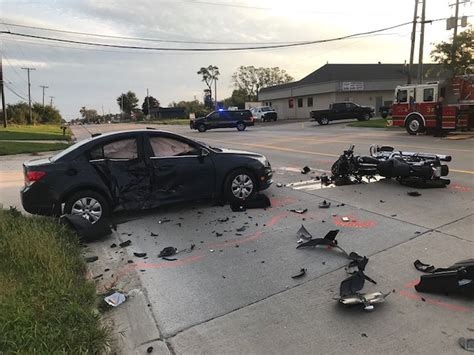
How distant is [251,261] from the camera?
523 cm

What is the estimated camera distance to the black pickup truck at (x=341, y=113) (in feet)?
132

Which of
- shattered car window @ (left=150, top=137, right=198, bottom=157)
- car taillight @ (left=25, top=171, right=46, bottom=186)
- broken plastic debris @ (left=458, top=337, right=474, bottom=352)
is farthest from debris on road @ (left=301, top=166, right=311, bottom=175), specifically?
broken plastic debris @ (left=458, top=337, right=474, bottom=352)

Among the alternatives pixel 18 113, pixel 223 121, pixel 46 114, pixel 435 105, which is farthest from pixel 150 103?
pixel 435 105

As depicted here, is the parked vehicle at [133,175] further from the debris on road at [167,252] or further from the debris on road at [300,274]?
the debris on road at [300,274]

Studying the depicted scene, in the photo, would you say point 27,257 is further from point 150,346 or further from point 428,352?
point 428,352

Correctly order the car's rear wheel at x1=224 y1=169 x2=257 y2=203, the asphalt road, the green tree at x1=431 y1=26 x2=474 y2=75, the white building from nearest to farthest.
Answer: the asphalt road → the car's rear wheel at x1=224 y1=169 x2=257 y2=203 → the green tree at x1=431 y1=26 x2=474 y2=75 → the white building

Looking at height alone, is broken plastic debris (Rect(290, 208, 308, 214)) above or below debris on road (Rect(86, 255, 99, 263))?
above

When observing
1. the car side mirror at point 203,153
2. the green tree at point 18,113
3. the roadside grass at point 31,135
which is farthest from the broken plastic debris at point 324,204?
the green tree at point 18,113

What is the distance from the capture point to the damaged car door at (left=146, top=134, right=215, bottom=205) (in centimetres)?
727

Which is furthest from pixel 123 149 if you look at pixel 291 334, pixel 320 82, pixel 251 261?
pixel 320 82

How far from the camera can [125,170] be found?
7008mm

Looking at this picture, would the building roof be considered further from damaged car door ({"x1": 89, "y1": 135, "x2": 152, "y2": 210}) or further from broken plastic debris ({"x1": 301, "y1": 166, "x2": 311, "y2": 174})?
damaged car door ({"x1": 89, "y1": 135, "x2": 152, "y2": 210})

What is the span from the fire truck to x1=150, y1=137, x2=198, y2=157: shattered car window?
1855 cm

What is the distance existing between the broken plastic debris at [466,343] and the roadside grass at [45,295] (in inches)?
111
